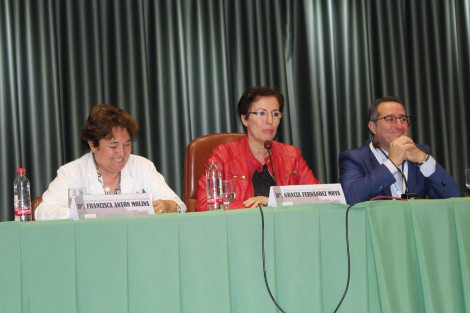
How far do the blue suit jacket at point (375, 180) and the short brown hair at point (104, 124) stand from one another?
1.16 metres

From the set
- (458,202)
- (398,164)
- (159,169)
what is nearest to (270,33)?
(159,169)

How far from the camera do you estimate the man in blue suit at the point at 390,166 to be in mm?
3104

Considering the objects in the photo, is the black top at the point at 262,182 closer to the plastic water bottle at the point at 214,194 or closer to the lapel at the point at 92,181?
the plastic water bottle at the point at 214,194

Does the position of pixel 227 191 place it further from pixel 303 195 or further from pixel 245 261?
pixel 245 261

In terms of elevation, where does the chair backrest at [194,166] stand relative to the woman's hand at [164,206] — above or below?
Result: above

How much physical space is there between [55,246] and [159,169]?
2214 millimetres

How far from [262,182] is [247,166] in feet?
0.40

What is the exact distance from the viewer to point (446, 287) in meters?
2.16

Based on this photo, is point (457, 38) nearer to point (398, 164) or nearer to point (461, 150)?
point (461, 150)

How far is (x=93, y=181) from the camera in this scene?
120 inches

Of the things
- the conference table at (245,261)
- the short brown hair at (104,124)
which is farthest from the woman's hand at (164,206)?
the conference table at (245,261)

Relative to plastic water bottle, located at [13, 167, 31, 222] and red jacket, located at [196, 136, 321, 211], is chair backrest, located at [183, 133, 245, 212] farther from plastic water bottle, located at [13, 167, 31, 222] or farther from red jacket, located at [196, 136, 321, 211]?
plastic water bottle, located at [13, 167, 31, 222]

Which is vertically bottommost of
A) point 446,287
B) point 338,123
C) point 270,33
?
point 446,287

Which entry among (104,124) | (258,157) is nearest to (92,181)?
(104,124)
